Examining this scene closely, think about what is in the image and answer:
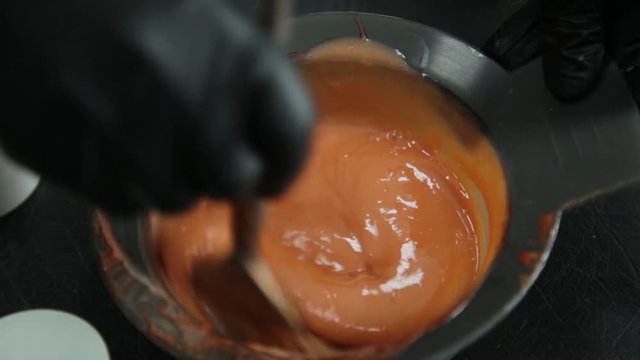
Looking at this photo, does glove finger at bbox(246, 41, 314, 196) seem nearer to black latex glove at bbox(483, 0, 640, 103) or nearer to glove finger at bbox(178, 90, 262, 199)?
glove finger at bbox(178, 90, 262, 199)

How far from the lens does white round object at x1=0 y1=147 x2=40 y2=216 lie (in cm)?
90

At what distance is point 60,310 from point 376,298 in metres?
0.36

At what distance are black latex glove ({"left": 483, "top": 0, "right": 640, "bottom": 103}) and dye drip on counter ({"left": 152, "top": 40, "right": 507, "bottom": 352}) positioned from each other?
13 centimetres

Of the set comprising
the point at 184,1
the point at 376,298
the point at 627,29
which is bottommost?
the point at 376,298

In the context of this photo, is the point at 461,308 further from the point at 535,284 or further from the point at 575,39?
the point at 575,39

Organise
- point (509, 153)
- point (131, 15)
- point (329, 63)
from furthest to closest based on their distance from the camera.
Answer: point (329, 63) < point (509, 153) < point (131, 15)

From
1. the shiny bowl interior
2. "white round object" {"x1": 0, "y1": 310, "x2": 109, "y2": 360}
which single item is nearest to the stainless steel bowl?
the shiny bowl interior

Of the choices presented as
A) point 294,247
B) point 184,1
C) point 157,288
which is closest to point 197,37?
point 184,1

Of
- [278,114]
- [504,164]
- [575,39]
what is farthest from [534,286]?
[278,114]

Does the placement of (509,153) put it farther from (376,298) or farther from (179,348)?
(179,348)

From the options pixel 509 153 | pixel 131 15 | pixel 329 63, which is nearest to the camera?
pixel 131 15

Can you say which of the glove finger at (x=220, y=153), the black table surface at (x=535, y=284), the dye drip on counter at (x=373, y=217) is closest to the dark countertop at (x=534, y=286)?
the black table surface at (x=535, y=284)

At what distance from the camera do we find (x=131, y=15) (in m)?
0.45

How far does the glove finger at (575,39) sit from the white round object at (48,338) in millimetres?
567
